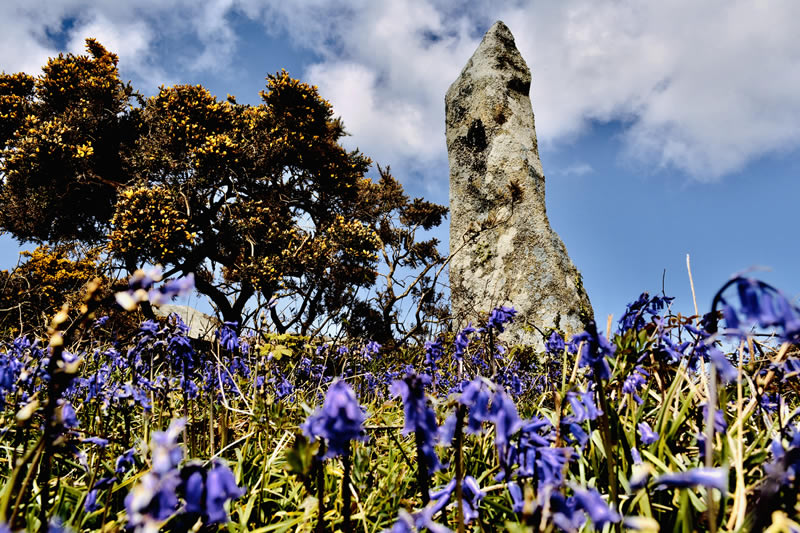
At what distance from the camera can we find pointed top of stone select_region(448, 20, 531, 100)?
37.5ft

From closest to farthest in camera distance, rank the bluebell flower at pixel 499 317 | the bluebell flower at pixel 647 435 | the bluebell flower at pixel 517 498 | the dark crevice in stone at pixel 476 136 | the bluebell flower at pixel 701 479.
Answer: the bluebell flower at pixel 701 479, the bluebell flower at pixel 517 498, the bluebell flower at pixel 647 435, the bluebell flower at pixel 499 317, the dark crevice in stone at pixel 476 136

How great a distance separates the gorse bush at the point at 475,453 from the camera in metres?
0.94

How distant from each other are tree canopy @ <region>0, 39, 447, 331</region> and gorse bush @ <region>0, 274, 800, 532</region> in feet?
26.4

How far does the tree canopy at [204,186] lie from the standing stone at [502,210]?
2.38 meters

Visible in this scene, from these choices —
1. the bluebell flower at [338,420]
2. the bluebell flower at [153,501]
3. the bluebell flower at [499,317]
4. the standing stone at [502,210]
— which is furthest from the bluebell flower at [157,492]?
the standing stone at [502,210]

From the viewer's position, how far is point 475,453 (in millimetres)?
2459

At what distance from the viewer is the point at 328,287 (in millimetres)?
11742

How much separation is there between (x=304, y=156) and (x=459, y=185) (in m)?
5.49

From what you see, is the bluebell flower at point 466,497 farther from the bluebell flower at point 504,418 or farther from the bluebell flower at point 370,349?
the bluebell flower at point 370,349

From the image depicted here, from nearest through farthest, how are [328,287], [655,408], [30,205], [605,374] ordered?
[605,374]
[655,408]
[328,287]
[30,205]

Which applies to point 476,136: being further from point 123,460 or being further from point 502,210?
point 123,460

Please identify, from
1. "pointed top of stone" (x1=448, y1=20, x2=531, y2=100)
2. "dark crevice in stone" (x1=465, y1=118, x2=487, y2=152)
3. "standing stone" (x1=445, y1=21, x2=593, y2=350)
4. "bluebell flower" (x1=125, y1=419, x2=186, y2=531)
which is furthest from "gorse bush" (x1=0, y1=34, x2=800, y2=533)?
"pointed top of stone" (x1=448, y1=20, x2=531, y2=100)

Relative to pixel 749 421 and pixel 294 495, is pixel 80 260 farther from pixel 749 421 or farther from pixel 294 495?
pixel 749 421

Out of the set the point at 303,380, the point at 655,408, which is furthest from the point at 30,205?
the point at 655,408
